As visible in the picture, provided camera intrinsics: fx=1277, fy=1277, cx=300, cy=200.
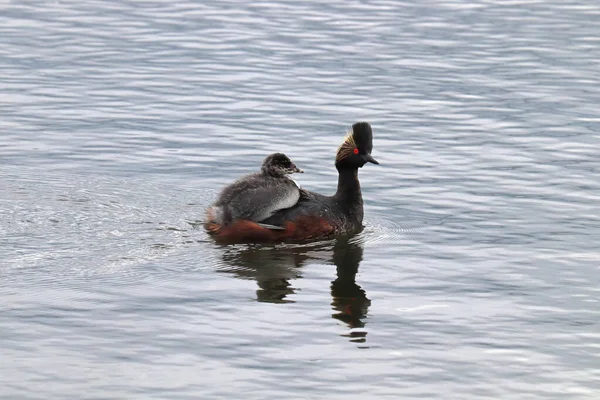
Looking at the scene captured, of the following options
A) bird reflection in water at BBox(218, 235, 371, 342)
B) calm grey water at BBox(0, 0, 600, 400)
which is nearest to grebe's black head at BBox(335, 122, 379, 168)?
calm grey water at BBox(0, 0, 600, 400)

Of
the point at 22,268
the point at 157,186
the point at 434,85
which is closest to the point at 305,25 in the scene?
the point at 434,85

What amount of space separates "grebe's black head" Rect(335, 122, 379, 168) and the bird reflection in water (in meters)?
1.00

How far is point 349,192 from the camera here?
1433 cm

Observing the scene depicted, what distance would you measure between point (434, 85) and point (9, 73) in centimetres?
703

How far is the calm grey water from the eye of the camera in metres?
10.1

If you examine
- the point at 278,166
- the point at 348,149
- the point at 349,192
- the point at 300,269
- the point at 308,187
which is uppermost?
the point at 348,149

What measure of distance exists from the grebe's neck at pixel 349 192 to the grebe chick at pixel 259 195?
0.57 m

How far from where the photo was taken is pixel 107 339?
10.4m

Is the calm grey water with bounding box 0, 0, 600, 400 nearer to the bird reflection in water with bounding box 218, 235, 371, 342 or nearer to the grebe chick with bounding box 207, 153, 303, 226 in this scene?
the bird reflection in water with bounding box 218, 235, 371, 342

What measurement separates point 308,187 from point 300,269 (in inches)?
124

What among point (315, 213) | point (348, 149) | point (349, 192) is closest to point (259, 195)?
point (315, 213)

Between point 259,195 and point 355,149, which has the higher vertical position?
point 355,149

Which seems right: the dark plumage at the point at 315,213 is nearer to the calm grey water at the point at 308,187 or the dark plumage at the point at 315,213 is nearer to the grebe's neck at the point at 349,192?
the grebe's neck at the point at 349,192

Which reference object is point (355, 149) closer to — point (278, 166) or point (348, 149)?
point (348, 149)
